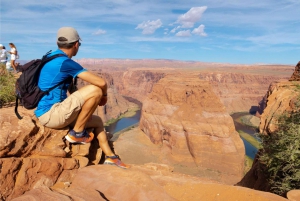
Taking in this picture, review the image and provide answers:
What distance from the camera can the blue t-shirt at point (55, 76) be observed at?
3.65 m

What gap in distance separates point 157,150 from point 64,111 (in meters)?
32.4

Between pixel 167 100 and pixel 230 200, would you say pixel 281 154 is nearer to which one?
pixel 230 200

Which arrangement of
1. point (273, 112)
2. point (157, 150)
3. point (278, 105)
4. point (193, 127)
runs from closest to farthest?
point (273, 112)
point (278, 105)
point (193, 127)
point (157, 150)

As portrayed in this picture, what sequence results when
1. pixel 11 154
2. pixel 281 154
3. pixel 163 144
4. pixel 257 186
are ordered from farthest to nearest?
1. pixel 163 144
2. pixel 257 186
3. pixel 281 154
4. pixel 11 154

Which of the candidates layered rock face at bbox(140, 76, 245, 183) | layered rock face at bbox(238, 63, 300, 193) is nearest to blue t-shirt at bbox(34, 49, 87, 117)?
layered rock face at bbox(238, 63, 300, 193)

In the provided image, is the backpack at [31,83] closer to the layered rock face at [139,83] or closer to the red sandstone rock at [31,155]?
the red sandstone rock at [31,155]

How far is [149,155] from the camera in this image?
3388 centimetres

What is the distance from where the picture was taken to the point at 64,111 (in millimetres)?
3781

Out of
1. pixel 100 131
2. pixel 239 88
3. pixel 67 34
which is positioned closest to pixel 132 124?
pixel 239 88

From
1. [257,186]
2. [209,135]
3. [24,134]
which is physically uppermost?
[24,134]

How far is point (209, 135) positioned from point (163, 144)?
7.58 meters

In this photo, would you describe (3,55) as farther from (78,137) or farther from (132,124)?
(132,124)

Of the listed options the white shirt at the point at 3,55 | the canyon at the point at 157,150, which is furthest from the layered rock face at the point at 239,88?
the white shirt at the point at 3,55

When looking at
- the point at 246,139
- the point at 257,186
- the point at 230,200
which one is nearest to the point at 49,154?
the point at 230,200
